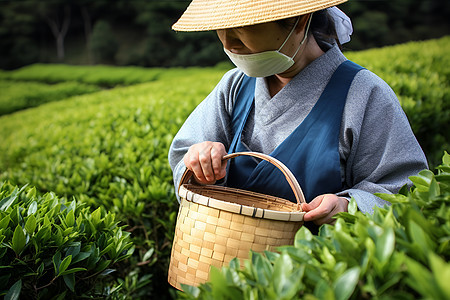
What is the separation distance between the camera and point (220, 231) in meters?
1.38

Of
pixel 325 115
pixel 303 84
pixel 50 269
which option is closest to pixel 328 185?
pixel 325 115

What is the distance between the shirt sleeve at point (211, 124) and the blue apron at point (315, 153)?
22cm

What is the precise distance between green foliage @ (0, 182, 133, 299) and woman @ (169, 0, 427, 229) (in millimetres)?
407

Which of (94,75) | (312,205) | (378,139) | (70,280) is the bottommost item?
(94,75)

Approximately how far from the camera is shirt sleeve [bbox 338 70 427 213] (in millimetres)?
1582

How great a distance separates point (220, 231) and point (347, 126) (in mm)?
606

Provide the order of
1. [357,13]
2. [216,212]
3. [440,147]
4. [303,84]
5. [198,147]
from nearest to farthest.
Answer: [216,212] → [198,147] → [303,84] → [440,147] → [357,13]

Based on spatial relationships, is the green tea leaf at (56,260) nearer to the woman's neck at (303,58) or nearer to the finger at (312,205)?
the finger at (312,205)

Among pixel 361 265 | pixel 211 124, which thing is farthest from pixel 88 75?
pixel 361 265

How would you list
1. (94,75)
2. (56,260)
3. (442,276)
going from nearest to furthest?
(442,276) < (56,260) < (94,75)

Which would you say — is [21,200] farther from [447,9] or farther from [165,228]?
[447,9]

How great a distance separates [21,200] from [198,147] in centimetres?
80

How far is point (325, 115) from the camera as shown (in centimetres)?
163

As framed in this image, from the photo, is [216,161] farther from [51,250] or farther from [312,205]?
[51,250]
